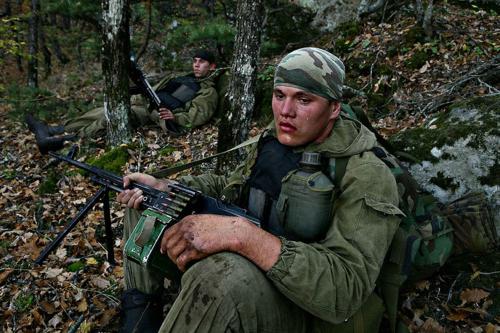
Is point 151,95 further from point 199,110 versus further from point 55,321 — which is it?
point 55,321

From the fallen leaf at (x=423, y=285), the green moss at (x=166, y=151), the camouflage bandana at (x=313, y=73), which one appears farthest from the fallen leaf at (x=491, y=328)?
the green moss at (x=166, y=151)

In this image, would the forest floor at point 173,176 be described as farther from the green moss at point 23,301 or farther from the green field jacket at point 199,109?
the green field jacket at point 199,109

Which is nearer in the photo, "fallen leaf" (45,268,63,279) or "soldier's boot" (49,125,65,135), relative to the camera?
"fallen leaf" (45,268,63,279)

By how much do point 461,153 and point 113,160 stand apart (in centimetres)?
521

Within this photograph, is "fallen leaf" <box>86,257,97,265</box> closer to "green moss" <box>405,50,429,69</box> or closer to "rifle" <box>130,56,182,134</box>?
"rifle" <box>130,56,182,134</box>

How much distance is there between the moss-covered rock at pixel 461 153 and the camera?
3506 mm

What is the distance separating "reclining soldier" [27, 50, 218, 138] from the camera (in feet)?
25.2

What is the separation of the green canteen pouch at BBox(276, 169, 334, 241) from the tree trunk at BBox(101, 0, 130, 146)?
17.5 ft

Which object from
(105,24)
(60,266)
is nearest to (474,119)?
(60,266)

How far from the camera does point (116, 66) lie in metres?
6.81

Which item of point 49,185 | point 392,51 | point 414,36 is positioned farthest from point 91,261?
point 414,36

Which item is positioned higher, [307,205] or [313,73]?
[313,73]

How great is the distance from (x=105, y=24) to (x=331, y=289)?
6161 millimetres

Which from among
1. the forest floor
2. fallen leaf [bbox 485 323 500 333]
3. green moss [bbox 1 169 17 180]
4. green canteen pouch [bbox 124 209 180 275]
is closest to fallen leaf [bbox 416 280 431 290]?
the forest floor
